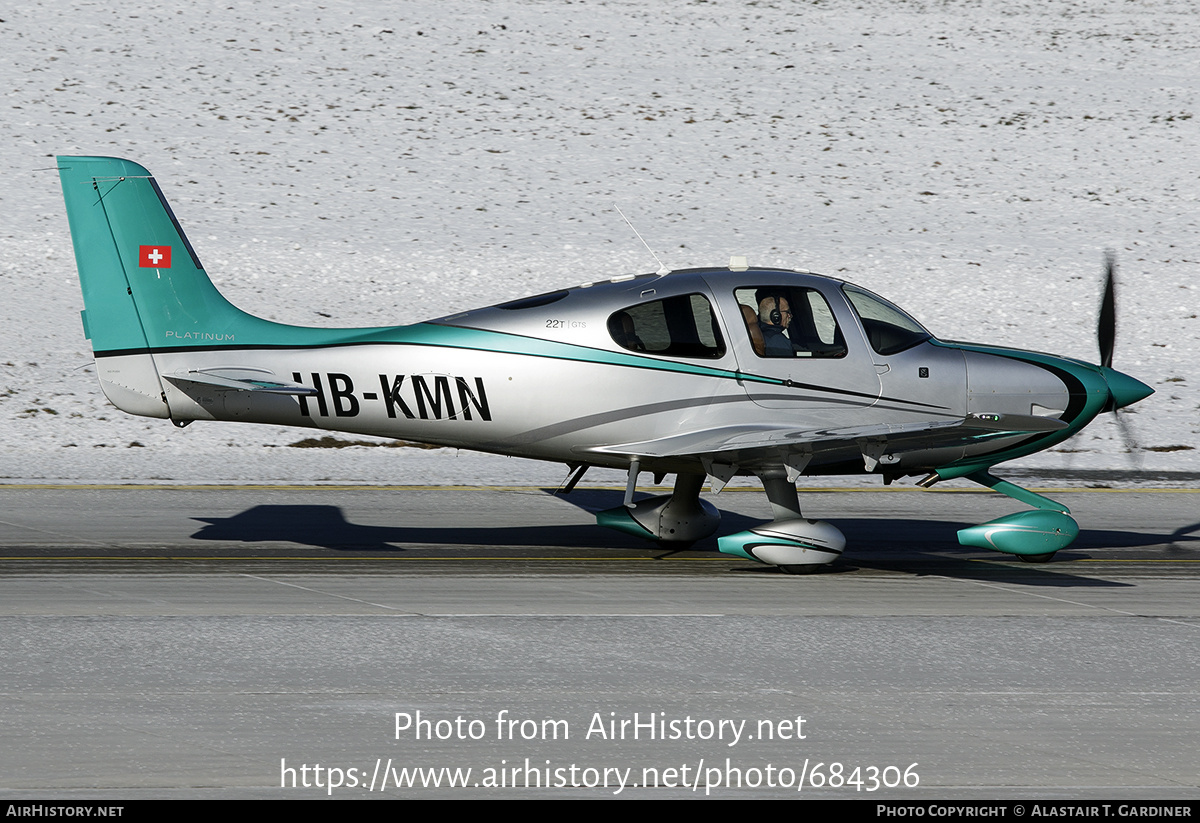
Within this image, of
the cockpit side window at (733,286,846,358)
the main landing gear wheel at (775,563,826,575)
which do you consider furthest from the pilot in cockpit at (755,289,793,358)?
the main landing gear wheel at (775,563,826,575)

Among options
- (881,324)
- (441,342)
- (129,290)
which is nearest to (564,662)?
(441,342)

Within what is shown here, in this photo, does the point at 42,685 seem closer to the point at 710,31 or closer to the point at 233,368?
the point at 233,368

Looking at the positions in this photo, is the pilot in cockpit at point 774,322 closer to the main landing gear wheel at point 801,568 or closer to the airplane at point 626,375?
the airplane at point 626,375

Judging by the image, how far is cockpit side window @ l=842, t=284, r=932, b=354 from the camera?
1170 centimetres

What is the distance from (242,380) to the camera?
11.1m

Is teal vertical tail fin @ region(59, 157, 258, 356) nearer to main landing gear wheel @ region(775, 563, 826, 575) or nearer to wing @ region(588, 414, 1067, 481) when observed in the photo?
wing @ region(588, 414, 1067, 481)

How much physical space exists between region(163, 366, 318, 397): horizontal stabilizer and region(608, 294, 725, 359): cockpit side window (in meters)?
2.84

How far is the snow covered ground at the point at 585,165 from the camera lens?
896 inches

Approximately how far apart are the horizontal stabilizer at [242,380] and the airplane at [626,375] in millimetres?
18

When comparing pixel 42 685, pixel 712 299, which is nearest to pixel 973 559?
pixel 712 299

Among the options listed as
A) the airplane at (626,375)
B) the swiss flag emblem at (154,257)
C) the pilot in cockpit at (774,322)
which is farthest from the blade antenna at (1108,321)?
the swiss flag emblem at (154,257)

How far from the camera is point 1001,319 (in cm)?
Answer: 2636

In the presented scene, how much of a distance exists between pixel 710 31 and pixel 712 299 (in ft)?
116

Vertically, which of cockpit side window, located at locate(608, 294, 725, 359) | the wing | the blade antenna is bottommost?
the wing
